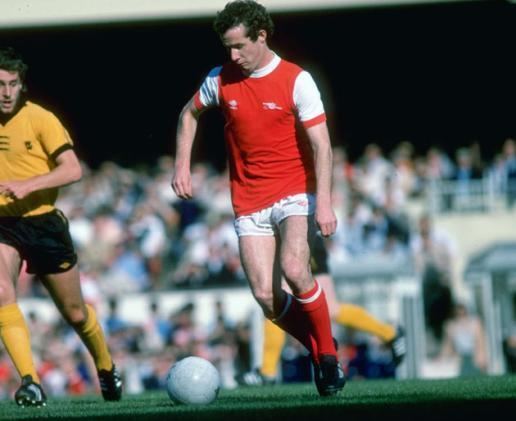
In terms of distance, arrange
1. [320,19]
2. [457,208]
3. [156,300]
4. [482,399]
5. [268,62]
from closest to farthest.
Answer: [482,399], [268,62], [156,300], [457,208], [320,19]

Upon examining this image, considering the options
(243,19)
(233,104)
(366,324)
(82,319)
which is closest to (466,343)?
(366,324)

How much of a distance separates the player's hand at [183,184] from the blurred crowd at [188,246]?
8.34 m

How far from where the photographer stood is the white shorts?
332 inches

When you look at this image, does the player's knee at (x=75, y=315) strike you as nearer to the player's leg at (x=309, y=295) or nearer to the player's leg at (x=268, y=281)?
the player's leg at (x=268, y=281)

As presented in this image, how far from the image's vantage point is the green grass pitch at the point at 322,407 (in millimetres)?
6695

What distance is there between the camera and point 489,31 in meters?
25.1

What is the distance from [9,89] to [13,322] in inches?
56.7

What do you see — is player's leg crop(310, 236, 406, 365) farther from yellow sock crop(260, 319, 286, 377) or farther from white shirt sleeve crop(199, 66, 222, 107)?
white shirt sleeve crop(199, 66, 222, 107)

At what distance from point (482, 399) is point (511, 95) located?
65.9ft

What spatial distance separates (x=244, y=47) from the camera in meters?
8.34

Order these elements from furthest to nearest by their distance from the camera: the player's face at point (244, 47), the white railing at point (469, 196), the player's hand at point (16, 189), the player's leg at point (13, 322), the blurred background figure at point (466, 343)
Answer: the white railing at point (469, 196) → the blurred background figure at point (466, 343) → the player's leg at point (13, 322) → the player's hand at point (16, 189) → the player's face at point (244, 47)

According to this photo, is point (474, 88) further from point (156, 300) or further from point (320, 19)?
point (156, 300)

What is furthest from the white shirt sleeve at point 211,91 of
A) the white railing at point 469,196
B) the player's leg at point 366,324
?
the white railing at point 469,196

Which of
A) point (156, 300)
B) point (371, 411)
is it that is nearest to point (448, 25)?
point (156, 300)
